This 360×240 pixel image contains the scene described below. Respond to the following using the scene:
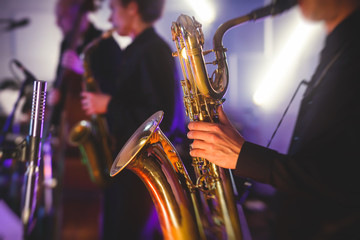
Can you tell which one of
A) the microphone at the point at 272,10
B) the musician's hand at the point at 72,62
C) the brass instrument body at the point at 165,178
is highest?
the musician's hand at the point at 72,62

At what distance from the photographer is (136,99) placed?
6.24ft

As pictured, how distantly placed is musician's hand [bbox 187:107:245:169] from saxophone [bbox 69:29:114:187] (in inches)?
65.9

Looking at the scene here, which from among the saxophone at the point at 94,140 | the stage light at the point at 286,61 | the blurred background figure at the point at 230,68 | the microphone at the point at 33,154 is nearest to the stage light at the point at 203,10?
the blurred background figure at the point at 230,68

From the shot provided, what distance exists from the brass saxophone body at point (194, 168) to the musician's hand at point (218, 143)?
0.42 ft

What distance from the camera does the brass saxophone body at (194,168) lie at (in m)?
1.32

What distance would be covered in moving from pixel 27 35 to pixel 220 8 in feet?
14.6

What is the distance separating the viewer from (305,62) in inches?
119

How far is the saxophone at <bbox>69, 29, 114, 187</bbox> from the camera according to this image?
8.99ft

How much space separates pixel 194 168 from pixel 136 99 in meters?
0.74

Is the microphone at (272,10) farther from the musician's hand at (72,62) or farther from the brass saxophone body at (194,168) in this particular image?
the musician's hand at (72,62)

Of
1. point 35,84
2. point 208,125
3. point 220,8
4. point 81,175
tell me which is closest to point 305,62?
point 220,8

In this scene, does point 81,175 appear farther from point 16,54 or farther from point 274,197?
point 274,197

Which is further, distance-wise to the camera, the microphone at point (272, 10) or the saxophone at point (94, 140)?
the saxophone at point (94, 140)

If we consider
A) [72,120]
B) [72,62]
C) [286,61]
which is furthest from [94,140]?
[286,61]
